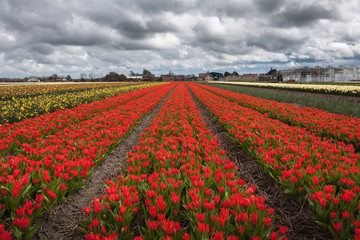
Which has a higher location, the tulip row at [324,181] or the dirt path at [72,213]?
the tulip row at [324,181]

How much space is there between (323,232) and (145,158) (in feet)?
10.6

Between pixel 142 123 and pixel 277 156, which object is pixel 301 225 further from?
pixel 142 123

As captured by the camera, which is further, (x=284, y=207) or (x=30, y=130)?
(x=30, y=130)

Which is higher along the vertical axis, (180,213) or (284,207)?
(180,213)

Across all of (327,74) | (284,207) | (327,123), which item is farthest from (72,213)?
(327,74)

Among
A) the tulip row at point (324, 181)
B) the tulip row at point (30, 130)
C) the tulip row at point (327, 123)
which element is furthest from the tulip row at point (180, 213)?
the tulip row at point (327, 123)

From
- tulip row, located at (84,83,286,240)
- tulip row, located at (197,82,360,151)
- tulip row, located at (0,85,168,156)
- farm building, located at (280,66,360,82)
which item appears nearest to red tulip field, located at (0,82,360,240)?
tulip row, located at (84,83,286,240)

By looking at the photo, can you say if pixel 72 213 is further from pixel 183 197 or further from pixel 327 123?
pixel 327 123

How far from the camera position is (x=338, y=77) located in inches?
2092

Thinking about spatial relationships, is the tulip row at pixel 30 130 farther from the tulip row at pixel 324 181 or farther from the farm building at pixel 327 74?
the farm building at pixel 327 74

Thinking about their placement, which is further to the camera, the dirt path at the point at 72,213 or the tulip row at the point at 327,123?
the tulip row at the point at 327,123

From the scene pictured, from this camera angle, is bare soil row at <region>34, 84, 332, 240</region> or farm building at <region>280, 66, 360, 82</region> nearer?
bare soil row at <region>34, 84, 332, 240</region>

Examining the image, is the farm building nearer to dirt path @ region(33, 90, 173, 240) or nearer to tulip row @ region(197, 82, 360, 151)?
tulip row @ region(197, 82, 360, 151)

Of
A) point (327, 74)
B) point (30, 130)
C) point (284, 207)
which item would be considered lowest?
point (284, 207)
